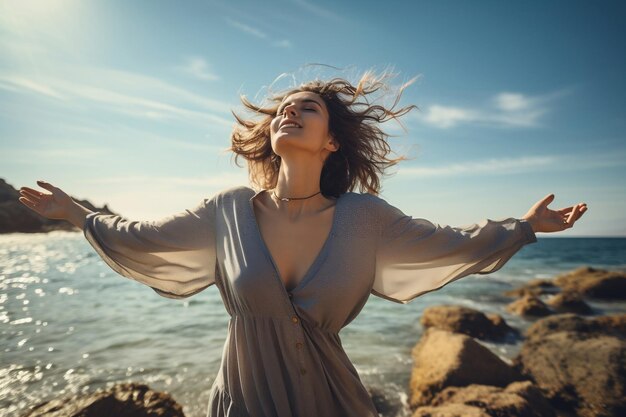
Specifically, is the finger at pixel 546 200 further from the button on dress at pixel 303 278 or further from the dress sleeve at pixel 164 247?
the dress sleeve at pixel 164 247

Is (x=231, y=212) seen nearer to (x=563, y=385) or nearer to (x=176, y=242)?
(x=176, y=242)

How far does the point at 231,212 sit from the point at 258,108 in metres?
1.23

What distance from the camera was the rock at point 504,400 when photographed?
382 cm

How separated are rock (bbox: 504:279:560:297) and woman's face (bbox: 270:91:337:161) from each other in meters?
16.4

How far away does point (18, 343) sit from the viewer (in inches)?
299

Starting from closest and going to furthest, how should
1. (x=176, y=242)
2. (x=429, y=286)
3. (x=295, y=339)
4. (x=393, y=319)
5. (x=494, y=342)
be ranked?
(x=295, y=339), (x=176, y=242), (x=429, y=286), (x=494, y=342), (x=393, y=319)

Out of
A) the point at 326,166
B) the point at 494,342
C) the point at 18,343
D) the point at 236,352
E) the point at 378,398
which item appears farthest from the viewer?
the point at 494,342

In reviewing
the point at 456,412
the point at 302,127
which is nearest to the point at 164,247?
the point at 302,127

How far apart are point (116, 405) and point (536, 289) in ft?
63.4

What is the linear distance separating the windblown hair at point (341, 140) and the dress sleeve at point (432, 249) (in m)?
0.67

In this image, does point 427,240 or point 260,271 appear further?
point 427,240

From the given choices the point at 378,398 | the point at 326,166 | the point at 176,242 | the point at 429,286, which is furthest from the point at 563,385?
the point at 176,242

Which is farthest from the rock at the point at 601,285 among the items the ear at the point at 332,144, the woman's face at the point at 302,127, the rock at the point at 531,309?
the woman's face at the point at 302,127

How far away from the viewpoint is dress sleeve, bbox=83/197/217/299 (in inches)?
91.4
